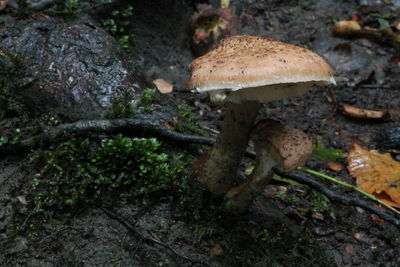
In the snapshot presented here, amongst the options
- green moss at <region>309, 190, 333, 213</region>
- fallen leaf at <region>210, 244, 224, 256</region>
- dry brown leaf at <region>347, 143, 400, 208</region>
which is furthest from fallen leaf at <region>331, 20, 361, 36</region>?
fallen leaf at <region>210, 244, 224, 256</region>

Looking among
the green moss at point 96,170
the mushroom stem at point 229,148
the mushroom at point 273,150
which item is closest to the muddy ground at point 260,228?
the green moss at point 96,170

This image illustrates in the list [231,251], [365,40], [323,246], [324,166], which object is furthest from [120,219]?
[365,40]

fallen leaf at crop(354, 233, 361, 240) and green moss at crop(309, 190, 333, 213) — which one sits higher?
green moss at crop(309, 190, 333, 213)

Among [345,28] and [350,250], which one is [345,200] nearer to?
[350,250]

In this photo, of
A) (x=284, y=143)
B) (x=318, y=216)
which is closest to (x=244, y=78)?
(x=284, y=143)

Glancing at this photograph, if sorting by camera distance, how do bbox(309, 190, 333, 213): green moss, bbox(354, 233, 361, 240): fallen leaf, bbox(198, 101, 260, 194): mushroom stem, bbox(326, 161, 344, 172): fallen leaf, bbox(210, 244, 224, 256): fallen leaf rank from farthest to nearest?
1. bbox(326, 161, 344, 172): fallen leaf
2. bbox(309, 190, 333, 213): green moss
3. bbox(354, 233, 361, 240): fallen leaf
4. bbox(210, 244, 224, 256): fallen leaf
5. bbox(198, 101, 260, 194): mushroom stem

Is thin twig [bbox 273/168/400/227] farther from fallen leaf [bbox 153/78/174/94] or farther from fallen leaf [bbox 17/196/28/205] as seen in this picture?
fallen leaf [bbox 153/78/174/94]
